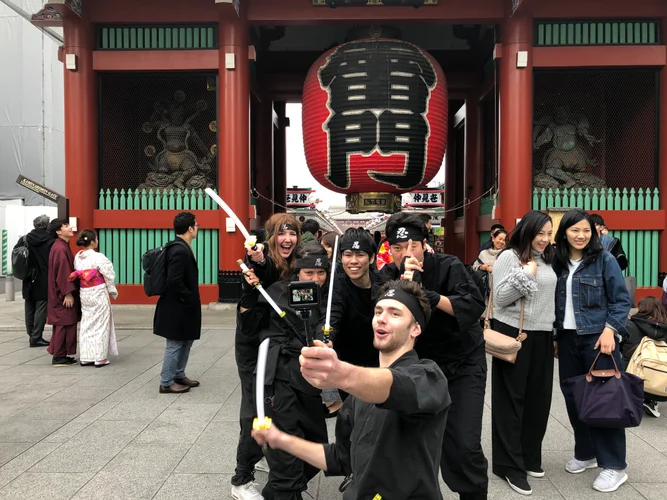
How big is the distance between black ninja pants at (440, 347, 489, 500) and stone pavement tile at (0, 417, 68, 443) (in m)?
3.04

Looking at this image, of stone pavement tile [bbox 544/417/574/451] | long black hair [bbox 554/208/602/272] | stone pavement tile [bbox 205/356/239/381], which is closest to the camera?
long black hair [bbox 554/208/602/272]

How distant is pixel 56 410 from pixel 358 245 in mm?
3342

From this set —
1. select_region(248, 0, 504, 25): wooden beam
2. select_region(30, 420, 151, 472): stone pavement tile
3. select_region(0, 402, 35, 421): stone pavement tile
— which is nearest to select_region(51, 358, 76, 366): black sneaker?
select_region(0, 402, 35, 421): stone pavement tile

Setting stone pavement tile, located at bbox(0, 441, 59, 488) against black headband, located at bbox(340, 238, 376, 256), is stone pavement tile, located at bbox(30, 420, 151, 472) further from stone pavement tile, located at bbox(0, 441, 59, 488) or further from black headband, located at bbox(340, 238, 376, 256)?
black headband, located at bbox(340, 238, 376, 256)

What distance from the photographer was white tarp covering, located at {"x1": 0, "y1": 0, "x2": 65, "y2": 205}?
2116 cm

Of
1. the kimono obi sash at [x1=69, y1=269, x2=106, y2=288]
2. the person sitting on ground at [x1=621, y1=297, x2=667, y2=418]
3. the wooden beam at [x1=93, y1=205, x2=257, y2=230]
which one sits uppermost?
the wooden beam at [x1=93, y1=205, x2=257, y2=230]

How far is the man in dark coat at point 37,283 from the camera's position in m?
7.37

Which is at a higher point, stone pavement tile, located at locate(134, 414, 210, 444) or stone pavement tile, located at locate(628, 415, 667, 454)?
stone pavement tile, located at locate(134, 414, 210, 444)

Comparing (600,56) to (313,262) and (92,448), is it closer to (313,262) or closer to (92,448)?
(313,262)

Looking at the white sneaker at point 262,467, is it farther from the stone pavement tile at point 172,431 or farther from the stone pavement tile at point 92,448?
the stone pavement tile at point 92,448

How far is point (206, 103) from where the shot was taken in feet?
42.5

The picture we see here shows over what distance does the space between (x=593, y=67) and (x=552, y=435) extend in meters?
8.63

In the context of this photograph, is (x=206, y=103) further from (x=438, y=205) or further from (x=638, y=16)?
(x=438, y=205)

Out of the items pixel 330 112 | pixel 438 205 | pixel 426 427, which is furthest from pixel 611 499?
pixel 438 205
